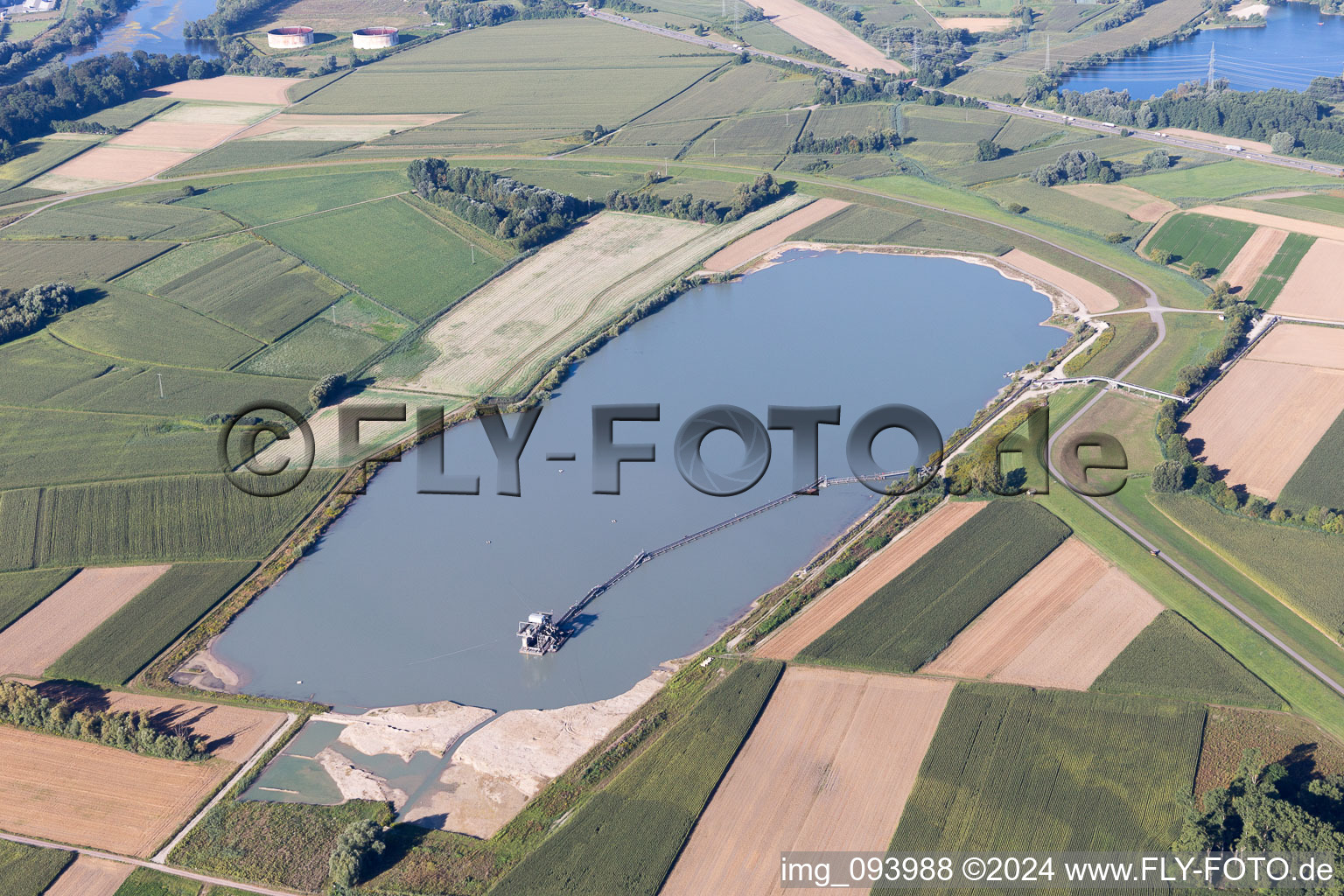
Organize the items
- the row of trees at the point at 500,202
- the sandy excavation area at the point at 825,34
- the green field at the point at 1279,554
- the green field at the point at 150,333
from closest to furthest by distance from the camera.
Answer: the green field at the point at 1279,554 < the green field at the point at 150,333 < the row of trees at the point at 500,202 < the sandy excavation area at the point at 825,34

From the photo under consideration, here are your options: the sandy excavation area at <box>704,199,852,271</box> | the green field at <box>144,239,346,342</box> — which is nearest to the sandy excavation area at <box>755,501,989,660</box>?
the sandy excavation area at <box>704,199,852,271</box>

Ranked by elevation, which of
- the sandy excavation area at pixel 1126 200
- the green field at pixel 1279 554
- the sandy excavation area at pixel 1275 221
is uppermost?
the sandy excavation area at pixel 1126 200

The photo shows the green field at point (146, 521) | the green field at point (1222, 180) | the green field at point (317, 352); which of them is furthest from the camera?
the green field at point (1222, 180)

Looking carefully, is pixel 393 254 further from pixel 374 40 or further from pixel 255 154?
pixel 374 40

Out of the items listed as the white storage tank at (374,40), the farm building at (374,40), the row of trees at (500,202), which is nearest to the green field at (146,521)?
the row of trees at (500,202)

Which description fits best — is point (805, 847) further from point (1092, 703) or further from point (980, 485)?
point (980, 485)

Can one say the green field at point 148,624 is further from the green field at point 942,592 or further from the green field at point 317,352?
the green field at point 942,592

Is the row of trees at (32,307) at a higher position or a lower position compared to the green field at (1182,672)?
higher

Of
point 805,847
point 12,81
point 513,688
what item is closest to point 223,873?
point 513,688
